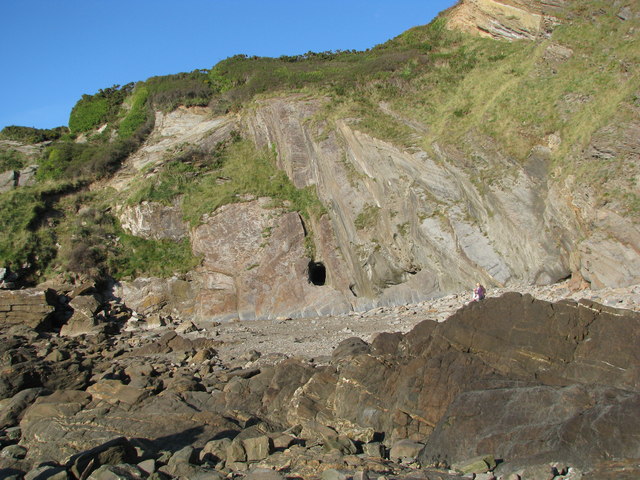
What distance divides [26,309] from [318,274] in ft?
45.1

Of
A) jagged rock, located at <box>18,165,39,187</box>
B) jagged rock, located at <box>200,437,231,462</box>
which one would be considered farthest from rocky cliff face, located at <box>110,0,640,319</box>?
jagged rock, located at <box>200,437,231,462</box>

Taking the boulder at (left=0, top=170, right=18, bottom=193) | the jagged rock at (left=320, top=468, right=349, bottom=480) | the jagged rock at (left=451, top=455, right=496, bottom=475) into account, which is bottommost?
the jagged rock at (left=320, top=468, right=349, bottom=480)

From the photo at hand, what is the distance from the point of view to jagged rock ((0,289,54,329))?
929 inches

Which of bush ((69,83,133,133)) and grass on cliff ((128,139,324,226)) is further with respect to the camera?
bush ((69,83,133,133))

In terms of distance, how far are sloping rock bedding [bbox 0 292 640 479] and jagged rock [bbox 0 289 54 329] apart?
9.68m

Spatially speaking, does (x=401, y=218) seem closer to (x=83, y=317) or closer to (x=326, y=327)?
(x=326, y=327)

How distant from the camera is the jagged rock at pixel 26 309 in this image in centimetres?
2359

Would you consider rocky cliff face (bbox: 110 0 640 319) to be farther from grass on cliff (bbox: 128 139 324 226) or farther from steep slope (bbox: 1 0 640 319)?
grass on cliff (bbox: 128 139 324 226)

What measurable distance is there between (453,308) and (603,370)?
8627mm

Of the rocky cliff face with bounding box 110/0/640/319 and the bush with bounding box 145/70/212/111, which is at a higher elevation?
the bush with bounding box 145/70/212/111

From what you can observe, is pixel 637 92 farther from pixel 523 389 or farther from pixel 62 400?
pixel 62 400

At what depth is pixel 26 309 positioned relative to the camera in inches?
942

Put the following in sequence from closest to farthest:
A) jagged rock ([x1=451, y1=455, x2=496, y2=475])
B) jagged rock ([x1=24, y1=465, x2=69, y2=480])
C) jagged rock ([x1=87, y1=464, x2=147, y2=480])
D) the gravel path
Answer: jagged rock ([x1=451, y1=455, x2=496, y2=475]) → jagged rock ([x1=87, y1=464, x2=147, y2=480]) → jagged rock ([x1=24, y1=465, x2=69, y2=480]) → the gravel path

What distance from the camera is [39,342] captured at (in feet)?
72.3
